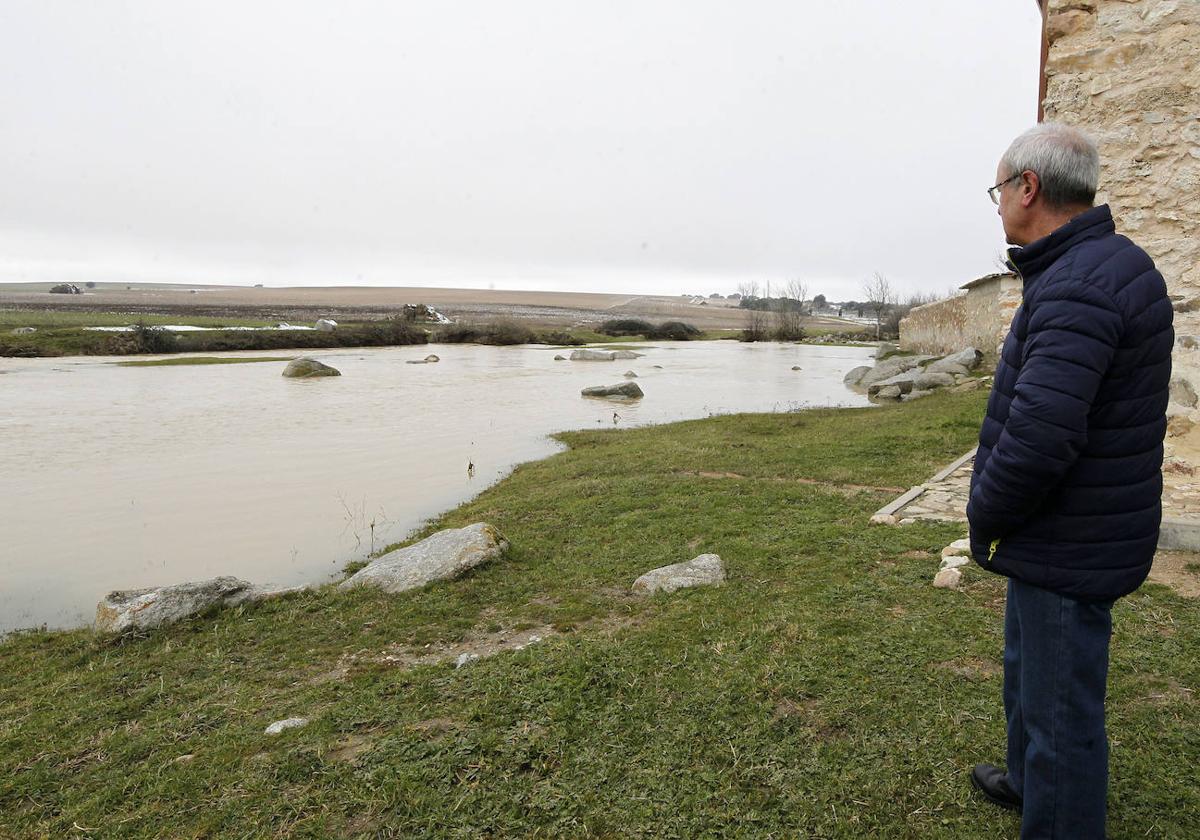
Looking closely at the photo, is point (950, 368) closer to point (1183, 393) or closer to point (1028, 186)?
point (1183, 393)

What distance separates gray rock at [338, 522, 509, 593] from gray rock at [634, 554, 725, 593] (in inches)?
74.2

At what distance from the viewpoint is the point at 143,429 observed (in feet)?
66.2

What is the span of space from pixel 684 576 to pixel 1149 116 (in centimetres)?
738

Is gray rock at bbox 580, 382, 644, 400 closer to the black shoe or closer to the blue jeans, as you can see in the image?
the black shoe

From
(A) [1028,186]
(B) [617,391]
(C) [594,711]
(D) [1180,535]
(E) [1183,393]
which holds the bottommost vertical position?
(C) [594,711]

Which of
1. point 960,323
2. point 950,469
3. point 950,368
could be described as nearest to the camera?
point 950,469

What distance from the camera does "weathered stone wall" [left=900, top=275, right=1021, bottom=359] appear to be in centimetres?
3152

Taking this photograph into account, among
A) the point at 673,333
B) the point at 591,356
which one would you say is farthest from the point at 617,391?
the point at 673,333

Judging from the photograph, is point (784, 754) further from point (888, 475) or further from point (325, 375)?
point (325, 375)

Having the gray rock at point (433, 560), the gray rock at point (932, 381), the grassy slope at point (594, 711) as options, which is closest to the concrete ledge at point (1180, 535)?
the grassy slope at point (594, 711)

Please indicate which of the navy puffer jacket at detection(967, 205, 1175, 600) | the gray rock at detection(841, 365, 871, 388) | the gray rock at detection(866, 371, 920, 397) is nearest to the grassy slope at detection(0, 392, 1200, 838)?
the navy puffer jacket at detection(967, 205, 1175, 600)

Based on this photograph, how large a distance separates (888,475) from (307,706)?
355 inches

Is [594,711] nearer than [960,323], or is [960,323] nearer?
[594,711]

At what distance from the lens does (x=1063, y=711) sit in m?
2.63
